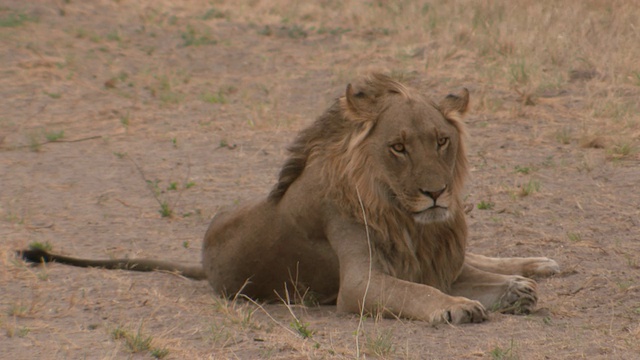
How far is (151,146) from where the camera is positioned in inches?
363

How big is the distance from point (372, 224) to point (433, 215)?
335 millimetres

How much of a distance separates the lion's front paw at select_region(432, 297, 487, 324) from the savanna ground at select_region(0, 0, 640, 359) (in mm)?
88

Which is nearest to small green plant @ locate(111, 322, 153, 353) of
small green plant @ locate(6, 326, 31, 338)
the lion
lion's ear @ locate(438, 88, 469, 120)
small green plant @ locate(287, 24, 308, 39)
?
small green plant @ locate(6, 326, 31, 338)

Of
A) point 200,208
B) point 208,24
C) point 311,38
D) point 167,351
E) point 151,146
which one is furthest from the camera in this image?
point 208,24

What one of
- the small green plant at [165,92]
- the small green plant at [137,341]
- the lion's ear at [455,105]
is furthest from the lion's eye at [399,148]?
the small green plant at [165,92]

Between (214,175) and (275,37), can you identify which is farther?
(275,37)

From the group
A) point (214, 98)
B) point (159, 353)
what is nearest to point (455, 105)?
point (159, 353)

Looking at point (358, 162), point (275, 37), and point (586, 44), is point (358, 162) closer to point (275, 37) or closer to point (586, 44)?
point (586, 44)

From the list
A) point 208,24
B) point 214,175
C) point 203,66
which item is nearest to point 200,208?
point 214,175

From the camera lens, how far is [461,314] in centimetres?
434

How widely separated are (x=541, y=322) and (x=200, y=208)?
10.9 ft

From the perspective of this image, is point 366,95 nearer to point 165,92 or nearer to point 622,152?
point 622,152

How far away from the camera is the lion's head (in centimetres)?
462

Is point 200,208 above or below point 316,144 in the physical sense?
below
